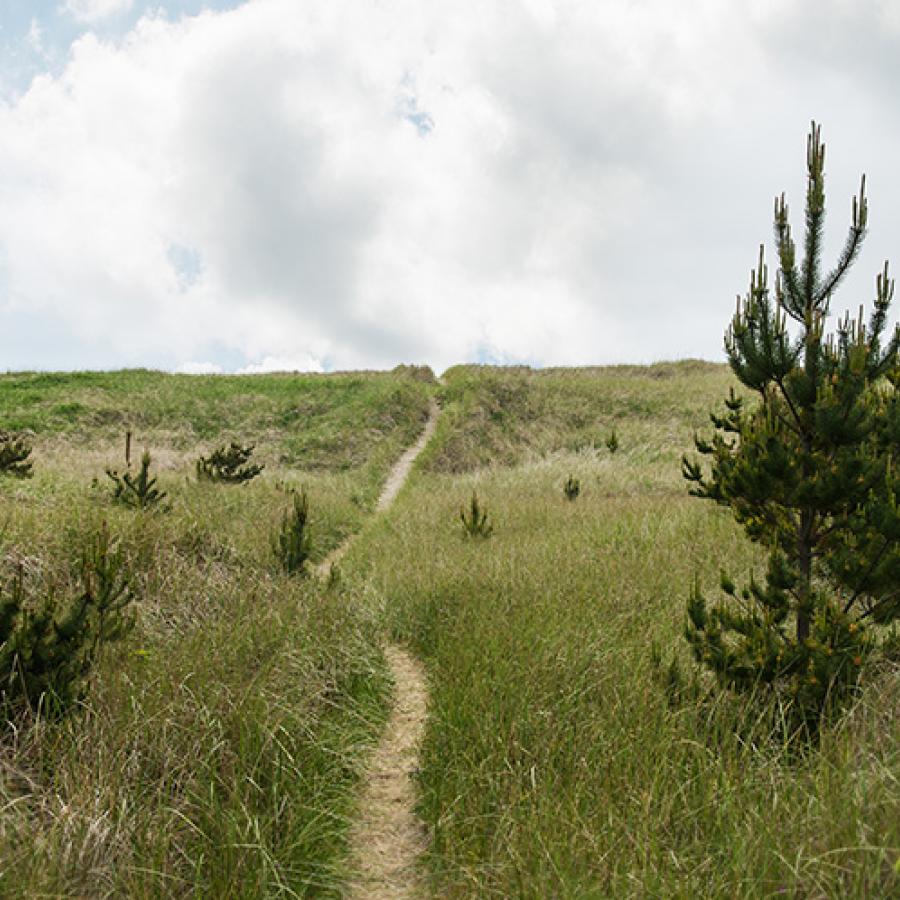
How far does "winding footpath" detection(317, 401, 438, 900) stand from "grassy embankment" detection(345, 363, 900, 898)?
170 millimetres

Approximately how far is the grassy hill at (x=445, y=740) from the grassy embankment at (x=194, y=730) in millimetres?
20

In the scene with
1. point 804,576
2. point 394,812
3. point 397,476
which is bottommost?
point 394,812

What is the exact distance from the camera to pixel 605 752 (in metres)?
3.66

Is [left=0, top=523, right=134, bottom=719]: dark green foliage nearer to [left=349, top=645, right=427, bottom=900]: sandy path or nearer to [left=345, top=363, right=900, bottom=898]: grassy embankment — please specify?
[left=349, top=645, right=427, bottom=900]: sandy path

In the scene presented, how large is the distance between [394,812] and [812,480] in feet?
10.6

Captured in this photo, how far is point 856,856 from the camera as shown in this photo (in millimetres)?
2490

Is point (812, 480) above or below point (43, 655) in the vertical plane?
above

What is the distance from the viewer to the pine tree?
4004 mm

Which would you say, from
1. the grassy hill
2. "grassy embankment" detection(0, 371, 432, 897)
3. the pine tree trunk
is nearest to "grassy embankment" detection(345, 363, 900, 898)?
the grassy hill

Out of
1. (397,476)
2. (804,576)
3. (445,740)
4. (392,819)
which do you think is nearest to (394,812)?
(392,819)

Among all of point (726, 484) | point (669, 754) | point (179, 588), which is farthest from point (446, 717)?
point (179, 588)

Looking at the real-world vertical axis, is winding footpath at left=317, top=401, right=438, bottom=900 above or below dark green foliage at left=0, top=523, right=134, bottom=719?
below

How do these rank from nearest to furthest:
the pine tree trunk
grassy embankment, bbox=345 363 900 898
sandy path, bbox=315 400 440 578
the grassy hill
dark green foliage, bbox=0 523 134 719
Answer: grassy embankment, bbox=345 363 900 898 < the grassy hill < dark green foliage, bbox=0 523 134 719 < the pine tree trunk < sandy path, bbox=315 400 440 578

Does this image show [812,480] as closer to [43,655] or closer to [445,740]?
[445,740]
